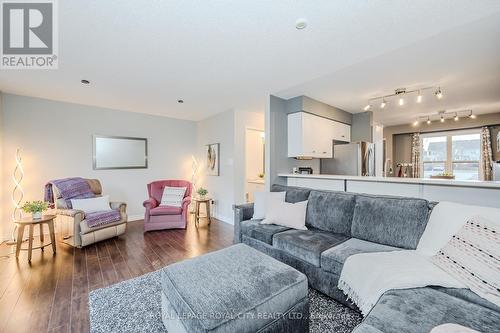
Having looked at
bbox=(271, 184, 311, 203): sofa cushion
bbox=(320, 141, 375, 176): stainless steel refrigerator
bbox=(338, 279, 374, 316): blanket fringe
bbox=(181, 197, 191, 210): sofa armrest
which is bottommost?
bbox=(338, 279, 374, 316): blanket fringe

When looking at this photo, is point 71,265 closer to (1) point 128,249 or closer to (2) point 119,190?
(1) point 128,249

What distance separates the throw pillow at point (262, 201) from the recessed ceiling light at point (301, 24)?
6.59 ft

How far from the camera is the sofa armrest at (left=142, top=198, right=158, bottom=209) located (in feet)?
12.6

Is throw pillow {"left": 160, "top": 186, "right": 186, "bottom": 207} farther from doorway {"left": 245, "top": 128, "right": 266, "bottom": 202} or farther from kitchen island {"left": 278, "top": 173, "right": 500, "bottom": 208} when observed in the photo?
kitchen island {"left": 278, "top": 173, "right": 500, "bottom": 208}

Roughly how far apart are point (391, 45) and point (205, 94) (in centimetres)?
262

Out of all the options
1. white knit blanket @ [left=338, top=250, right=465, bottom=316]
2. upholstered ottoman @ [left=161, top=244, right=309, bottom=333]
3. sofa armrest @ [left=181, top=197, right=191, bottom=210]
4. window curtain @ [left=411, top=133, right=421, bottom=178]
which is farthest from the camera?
window curtain @ [left=411, top=133, right=421, bottom=178]

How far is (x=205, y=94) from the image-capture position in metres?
3.55

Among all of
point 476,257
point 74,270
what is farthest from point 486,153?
point 74,270

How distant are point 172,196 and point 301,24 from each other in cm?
363

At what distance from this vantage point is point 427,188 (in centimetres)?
233

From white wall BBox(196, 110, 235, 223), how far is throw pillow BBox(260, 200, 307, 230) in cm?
182

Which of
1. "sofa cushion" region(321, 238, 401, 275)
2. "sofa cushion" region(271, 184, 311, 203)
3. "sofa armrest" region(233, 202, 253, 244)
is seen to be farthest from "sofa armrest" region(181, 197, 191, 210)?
"sofa cushion" region(321, 238, 401, 275)

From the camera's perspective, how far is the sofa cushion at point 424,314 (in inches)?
38.4

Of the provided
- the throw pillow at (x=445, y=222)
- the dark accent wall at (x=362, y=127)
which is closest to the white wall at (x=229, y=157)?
the dark accent wall at (x=362, y=127)
